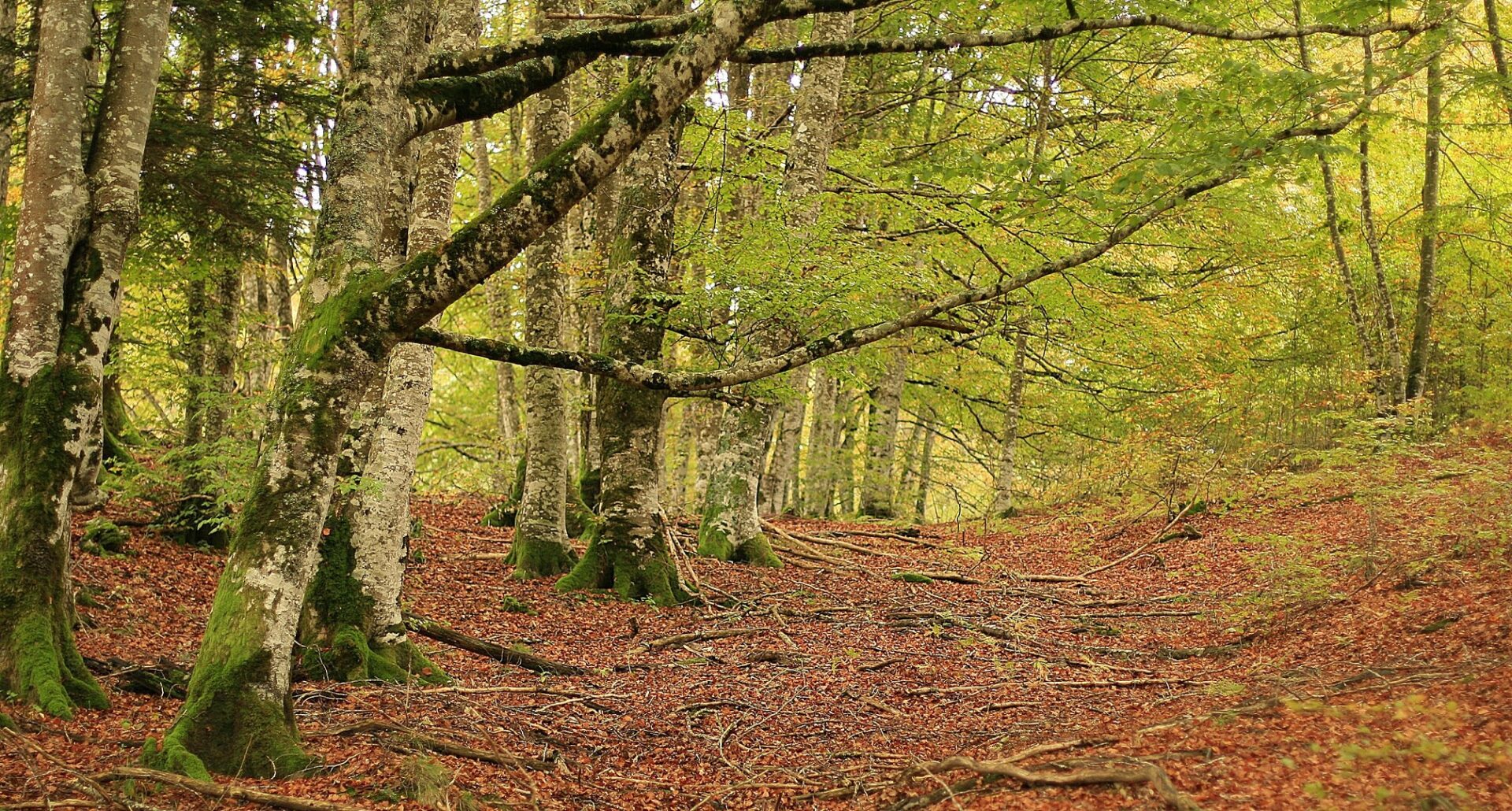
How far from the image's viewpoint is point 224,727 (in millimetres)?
4699

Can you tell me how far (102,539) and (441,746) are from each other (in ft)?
20.6

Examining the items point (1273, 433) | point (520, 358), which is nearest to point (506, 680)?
point (520, 358)

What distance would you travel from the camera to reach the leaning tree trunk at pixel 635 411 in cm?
1098

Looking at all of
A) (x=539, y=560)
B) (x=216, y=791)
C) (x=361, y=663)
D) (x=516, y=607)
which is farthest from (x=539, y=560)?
(x=216, y=791)

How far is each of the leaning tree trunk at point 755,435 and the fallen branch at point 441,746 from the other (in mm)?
7425

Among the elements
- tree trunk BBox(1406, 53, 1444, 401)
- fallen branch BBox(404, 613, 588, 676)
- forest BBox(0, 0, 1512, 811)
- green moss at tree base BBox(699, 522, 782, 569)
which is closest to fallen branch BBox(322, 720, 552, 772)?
forest BBox(0, 0, 1512, 811)

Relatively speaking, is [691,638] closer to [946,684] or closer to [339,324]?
[946,684]

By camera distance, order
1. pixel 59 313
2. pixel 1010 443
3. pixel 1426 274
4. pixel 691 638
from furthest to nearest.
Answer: pixel 1010 443 → pixel 1426 274 → pixel 691 638 → pixel 59 313

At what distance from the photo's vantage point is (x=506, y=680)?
7848 mm

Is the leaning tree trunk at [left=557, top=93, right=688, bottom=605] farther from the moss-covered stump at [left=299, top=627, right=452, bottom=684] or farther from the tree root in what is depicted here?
the tree root

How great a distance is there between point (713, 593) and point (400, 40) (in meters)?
7.92

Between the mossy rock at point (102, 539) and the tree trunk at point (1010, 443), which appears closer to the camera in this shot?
the mossy rock at point (102, 539)

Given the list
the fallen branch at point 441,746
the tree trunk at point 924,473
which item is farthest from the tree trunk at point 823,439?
the fallen branch at point 441,746

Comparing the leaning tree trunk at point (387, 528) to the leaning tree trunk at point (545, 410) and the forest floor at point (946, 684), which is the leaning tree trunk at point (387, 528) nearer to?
the forest floor at point (946, 684)
